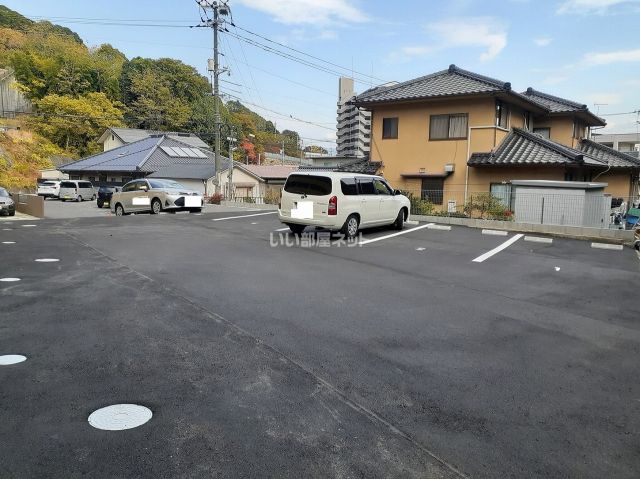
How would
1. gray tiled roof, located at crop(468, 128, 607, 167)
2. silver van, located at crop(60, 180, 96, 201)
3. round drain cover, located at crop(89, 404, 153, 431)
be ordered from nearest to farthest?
1. round drain cover, located at crop(89, 404, 153, 431)
2. gray tiled roof, located at crop(468, 128, 607, 167)
3. silver van, located at crop(60, 180, 96, 201)

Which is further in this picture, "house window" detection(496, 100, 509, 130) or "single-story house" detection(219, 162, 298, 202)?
"single-story house" detection(219, 162, 298, 202)

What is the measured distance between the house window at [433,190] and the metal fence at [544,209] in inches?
117

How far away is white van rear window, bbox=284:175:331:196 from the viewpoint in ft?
36.2

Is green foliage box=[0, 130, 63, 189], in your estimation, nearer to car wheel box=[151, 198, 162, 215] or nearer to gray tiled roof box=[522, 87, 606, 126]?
car wheel box=[151, 198, 162, 215]

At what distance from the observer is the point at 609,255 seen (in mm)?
10438

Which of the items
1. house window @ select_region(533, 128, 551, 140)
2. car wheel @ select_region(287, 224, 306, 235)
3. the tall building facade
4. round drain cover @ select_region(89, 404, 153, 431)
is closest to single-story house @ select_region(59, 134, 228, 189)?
house window @ select_region(533, 128, 551, 140)

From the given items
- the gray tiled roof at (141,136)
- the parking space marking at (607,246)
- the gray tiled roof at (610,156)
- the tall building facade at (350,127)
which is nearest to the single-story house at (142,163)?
the gray tiled roof at (141,136)

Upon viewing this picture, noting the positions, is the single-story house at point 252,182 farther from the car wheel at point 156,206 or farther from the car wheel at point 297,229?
the car wheel at point 297,229

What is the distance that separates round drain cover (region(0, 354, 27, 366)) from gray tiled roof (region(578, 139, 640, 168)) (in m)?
24.3

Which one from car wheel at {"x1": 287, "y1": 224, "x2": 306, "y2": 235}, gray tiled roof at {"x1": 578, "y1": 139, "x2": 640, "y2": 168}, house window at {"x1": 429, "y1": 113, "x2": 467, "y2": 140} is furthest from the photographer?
gray tiled roof at {"x1": 578, "y1": 139, "x2": 640, "y2": 168}

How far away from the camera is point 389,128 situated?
21891 mm

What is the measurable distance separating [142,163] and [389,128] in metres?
26.1

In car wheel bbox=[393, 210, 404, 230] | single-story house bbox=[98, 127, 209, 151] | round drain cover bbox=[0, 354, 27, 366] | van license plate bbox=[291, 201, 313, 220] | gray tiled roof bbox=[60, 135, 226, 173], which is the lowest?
round drain cover bbox=[0, 354, 27, 366]

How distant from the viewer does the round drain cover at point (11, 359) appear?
367cm
